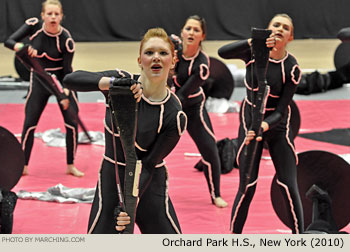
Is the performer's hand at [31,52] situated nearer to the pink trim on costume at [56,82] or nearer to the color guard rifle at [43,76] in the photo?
the color guard rifle at [43,76]

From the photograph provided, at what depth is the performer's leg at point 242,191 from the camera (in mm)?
4309

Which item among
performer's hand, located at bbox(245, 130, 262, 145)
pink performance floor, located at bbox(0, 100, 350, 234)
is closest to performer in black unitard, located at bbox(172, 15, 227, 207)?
pink performance floor, located at bbox(0, 100, 350, 234)

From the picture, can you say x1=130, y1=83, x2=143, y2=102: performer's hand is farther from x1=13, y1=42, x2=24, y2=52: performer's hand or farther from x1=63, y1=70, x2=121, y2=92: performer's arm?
x1=13, y1=42, x2=24, y2=52: performer's hand

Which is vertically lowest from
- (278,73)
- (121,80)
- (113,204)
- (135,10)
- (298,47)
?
(298,47)

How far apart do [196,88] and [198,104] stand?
17cm

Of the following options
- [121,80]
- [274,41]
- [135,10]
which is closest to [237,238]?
[121,80]

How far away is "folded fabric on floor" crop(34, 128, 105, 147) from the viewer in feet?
23.0

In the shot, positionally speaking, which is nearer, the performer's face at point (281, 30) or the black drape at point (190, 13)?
the performer's face at point (281, 30)

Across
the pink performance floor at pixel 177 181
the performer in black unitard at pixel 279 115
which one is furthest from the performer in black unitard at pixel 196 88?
the performer in black unitard at pixel 279 115

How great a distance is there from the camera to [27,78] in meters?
9.46

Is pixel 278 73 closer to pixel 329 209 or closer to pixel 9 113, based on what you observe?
pixel 329 209

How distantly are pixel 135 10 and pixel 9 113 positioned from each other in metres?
5.31

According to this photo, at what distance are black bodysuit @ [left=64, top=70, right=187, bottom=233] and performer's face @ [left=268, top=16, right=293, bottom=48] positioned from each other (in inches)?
51.1

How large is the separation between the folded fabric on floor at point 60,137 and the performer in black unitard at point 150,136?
12.6 feet
